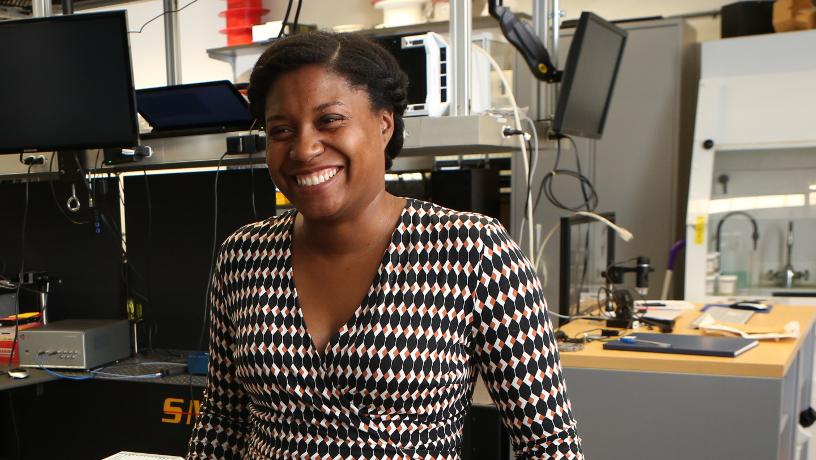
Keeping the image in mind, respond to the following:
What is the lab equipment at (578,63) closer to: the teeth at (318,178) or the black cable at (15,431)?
the teeth at (318,178)

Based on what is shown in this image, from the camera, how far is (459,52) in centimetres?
192

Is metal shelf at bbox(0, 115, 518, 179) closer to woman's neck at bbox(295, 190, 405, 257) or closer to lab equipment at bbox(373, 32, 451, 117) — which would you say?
lab equipment at bbox(373, 32, 451, 117)

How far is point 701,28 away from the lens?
4.16 meters

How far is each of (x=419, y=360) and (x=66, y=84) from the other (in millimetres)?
1472

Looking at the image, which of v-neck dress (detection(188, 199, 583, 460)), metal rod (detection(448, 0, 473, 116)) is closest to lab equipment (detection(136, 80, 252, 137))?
metal rod (detection(448, 0, 473, 116))

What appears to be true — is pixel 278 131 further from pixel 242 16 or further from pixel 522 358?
pixel 242 16

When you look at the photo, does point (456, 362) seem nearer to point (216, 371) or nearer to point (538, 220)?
point (216, 371)

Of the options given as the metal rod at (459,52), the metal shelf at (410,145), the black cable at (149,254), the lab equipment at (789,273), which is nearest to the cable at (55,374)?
the black cable at (149,254)

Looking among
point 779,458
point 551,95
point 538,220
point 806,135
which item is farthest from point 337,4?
point 779,458

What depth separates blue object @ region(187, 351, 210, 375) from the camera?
2275 mm

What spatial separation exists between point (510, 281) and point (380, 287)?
0.18m

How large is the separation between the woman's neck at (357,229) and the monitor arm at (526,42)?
4.40 feet

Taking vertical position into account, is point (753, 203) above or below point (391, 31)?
below

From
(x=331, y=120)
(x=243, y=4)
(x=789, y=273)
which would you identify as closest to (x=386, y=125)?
(x=331, y=120)
